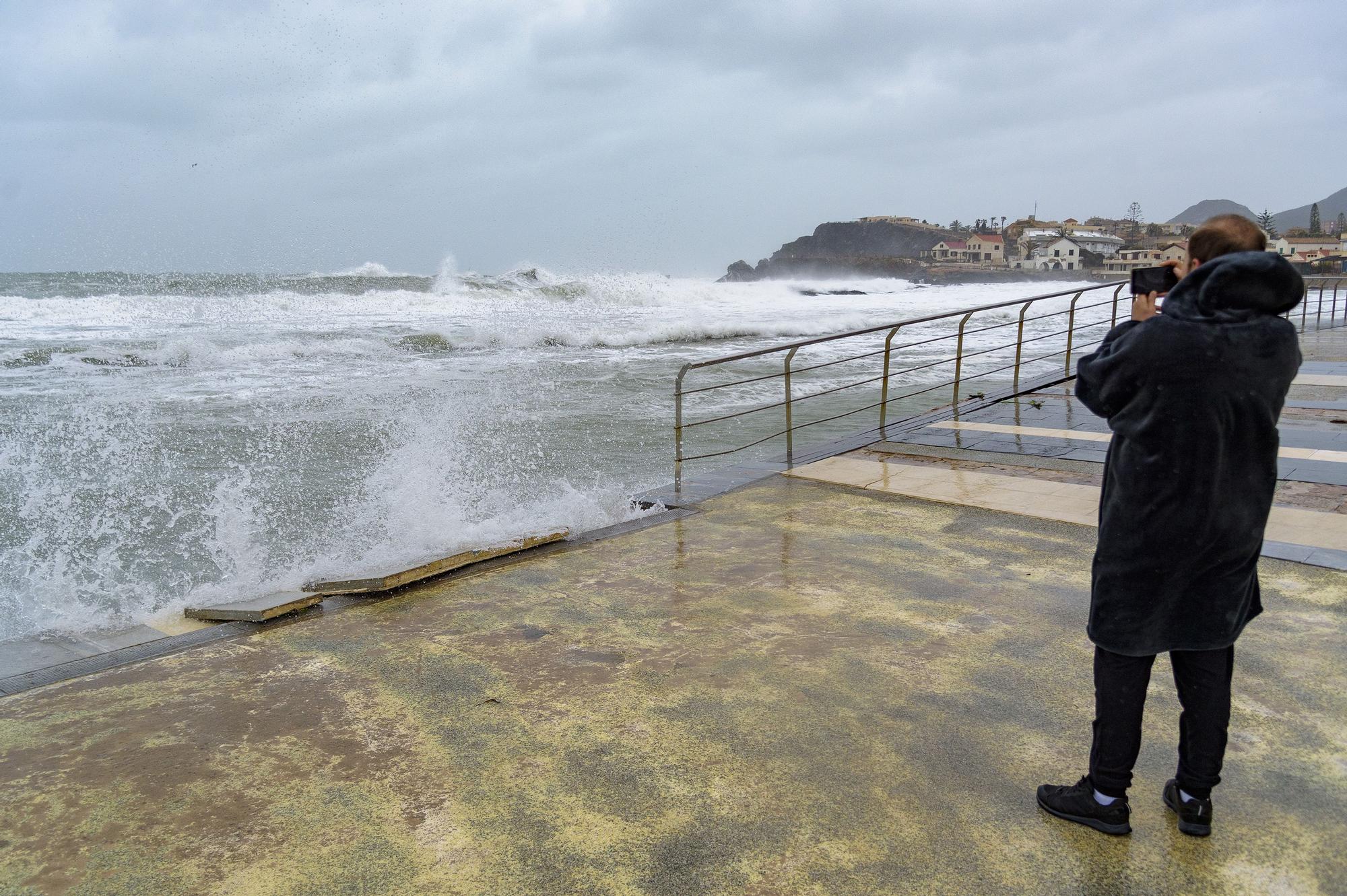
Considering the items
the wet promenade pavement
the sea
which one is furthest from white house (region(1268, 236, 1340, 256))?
the wet promenade pavement

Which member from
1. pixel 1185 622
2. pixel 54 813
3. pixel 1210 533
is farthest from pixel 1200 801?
pixel 54 813

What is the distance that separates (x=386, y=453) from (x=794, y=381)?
8622 mm

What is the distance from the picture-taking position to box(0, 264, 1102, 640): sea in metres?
5.27

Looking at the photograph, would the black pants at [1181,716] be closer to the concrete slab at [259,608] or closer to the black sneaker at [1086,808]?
the black sneaker at [1086,808]

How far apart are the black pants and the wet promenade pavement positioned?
16 cm

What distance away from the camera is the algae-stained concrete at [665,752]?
2.14 meters

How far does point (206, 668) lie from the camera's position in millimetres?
3340

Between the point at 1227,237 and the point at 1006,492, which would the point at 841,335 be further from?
the point at 1227,237

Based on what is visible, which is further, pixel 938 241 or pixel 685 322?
pixel 938 241

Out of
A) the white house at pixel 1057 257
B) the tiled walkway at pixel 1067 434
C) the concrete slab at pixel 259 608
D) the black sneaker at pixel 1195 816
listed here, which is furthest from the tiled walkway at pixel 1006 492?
the white house at pixel 1057 257

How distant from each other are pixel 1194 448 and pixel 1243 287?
353mm

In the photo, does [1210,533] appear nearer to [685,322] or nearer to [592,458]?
[592,458]

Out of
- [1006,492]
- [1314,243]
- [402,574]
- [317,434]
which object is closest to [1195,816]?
[402,574]

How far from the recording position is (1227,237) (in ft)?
6.66
